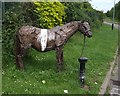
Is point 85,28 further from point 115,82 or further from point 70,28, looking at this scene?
point 115,82

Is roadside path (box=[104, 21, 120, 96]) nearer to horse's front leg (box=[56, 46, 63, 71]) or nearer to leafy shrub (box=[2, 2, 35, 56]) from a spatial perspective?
horse's front leg (box=[56, 46, 63, 71])

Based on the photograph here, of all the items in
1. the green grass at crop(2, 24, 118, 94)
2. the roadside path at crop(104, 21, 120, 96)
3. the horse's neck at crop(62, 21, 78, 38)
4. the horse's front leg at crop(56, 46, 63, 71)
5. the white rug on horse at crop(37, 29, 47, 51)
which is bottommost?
the roadside path at crop(104, 21, 120, 96)

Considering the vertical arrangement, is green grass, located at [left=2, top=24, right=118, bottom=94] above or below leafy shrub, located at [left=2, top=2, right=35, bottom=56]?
below

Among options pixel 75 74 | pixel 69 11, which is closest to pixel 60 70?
pixel 75 74

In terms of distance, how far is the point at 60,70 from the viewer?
8750 millimetres

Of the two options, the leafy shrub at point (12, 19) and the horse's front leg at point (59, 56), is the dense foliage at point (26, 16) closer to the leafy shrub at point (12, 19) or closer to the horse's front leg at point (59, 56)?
the leafy shrub at point (12, 19)

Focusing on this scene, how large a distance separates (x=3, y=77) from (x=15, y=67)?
0.69m

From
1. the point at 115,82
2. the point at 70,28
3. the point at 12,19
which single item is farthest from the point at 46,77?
the point at 12,19

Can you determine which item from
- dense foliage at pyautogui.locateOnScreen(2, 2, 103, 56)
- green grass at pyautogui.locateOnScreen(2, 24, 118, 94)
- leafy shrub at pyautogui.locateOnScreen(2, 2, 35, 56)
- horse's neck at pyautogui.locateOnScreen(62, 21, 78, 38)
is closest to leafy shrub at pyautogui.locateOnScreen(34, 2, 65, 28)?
dense foliage at pyautogui.locateOnScreen(2, 2, 103, 56)

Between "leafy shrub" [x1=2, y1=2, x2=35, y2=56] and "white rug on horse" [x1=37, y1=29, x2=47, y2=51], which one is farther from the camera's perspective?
"leafy shrub" [x1=2, y1=2, x2=35, y2=56]

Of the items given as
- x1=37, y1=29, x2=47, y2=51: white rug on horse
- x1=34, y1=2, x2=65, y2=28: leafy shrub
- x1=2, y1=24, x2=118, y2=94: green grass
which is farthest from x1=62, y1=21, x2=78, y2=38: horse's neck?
x1=34, y1=2, x2=65, y2=28: leafy shrub

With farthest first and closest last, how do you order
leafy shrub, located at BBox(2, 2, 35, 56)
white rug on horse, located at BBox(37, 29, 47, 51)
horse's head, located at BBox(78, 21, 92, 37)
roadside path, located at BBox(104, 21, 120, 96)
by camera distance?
leafy shrub, located at BBox(2, 2, 35, 56) → roadside path, located at BBox(104, 21, 120, 96) → horse's head, located at BBox(78, 21, 92, 37) → white rug on horse, located at BBox(37, 29, 47, 51)

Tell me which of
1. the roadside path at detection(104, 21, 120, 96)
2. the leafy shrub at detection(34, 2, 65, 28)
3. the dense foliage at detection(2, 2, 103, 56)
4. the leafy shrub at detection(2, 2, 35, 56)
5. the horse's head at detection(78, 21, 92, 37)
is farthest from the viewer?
the leafy shrub at detection(34, 2, 65, 28)

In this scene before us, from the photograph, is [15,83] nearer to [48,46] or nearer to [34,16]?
[48,46]
